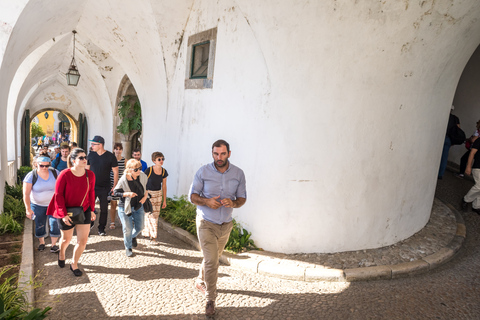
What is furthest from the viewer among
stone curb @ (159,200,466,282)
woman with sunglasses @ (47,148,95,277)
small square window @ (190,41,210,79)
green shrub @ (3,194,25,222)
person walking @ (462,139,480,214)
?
small square window @ (190,41,210,79)

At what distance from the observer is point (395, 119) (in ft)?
19.0

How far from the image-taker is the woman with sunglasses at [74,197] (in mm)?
4609

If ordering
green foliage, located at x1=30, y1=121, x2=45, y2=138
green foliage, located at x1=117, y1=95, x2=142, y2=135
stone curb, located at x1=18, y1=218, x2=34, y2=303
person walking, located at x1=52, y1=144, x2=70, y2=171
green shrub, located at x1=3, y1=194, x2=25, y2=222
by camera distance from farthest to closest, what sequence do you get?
A: green foliage, located at x1=30, y1=121, x2=45, y2=138 → green foliage, located at x1=117, y1=95, x2=142, y2=135 → person walking, located at x1=52, y1=144, x2=70, y2=171 → green shrub, located at x1=3, y1=194, x2=25, y2=222 → stone curb, located at x1=18, y1=218, x2=34, y2=303

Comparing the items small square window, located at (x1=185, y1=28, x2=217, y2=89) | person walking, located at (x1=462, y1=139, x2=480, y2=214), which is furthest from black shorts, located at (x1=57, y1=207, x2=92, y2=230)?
person walking, located at (x1=462, y1=139, x2=480, y2=214)

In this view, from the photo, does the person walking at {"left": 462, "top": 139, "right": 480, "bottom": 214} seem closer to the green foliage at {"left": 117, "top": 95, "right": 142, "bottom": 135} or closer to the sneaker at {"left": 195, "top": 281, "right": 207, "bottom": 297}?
the sneaker at {"left": 195, "top": 281, "right": 207, "bottom": 297}

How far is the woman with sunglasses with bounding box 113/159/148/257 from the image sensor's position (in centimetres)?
555

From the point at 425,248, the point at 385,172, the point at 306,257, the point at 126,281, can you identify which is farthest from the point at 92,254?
the point at 425,248

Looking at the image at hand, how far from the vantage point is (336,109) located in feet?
18.2

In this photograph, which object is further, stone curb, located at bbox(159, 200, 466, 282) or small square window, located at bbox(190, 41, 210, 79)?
small square window, located at bbox(190, 41, 210, 79)

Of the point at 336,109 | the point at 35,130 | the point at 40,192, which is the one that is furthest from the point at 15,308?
the point at 35,130

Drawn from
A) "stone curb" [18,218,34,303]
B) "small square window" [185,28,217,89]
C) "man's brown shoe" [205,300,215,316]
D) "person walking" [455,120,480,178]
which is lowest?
"stone curb" [18,218,34,303]

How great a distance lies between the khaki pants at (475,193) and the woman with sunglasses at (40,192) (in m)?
7.05

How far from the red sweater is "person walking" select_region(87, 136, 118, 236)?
192cm

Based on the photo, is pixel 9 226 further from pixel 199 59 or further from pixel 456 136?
pixel 456 136
